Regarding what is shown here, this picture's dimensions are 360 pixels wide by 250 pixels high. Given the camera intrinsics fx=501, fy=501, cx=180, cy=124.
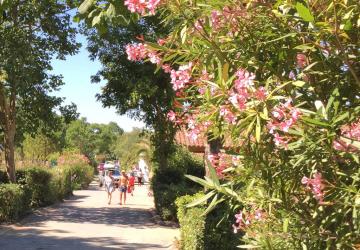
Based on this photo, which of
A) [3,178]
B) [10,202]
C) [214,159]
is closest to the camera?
[214,159]

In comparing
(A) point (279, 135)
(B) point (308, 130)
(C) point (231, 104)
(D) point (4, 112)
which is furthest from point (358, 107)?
(D) point (4, 112)

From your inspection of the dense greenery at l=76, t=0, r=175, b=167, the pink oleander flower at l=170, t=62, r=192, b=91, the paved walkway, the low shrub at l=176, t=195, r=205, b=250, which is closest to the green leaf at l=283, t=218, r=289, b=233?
the pink oleander flower at l=170, t=62, r=192, b=91

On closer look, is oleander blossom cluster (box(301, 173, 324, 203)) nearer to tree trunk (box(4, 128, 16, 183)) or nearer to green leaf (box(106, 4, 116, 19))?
green leaf (box(106, 4, 116, 19))

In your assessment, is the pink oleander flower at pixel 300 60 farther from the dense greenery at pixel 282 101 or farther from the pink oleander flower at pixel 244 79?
the pink oleander flower at pixel 244 79

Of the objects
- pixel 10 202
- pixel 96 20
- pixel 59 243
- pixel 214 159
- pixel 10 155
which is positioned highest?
pixel 96 20

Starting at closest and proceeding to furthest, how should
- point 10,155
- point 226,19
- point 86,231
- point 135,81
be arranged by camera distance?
1. point 226,19
2. point 86,231
3. point 135,81
4. point 10,155

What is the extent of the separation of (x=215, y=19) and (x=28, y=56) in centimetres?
1368

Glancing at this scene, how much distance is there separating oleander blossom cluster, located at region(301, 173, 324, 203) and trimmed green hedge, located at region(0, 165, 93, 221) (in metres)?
12.9

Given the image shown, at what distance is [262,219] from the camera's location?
2.90 metres

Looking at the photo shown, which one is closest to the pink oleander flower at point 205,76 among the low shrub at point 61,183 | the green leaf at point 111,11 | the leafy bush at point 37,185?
the green leaf at point 111,11

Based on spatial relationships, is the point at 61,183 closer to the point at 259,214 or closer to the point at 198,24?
the point at 259,214

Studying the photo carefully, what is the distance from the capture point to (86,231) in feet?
45.6

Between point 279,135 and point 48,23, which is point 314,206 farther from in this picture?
point 48,23

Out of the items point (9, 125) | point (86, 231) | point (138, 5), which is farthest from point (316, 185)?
point (9, 125)
